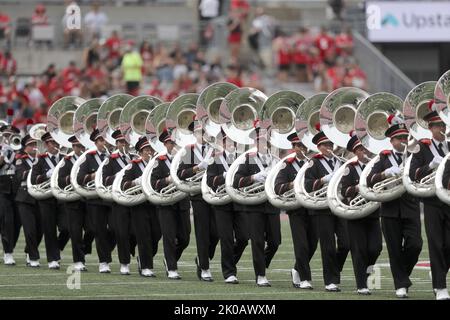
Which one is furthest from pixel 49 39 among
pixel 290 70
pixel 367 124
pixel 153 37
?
pixel 367 124

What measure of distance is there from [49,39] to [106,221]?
49.8 ft

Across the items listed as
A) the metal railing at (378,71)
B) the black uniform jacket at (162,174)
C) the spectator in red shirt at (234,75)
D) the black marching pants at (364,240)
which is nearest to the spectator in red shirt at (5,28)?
the spectator in red shirt at (234,75)

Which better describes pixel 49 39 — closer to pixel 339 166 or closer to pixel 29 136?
pixel 29 136

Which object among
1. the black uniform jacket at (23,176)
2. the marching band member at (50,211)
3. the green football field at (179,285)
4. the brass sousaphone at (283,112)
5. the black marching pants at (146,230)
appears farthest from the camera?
the black uniform jacket at (23,176)

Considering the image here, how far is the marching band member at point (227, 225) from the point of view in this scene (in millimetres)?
18609

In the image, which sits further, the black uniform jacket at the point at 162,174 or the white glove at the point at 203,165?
the black uniform jacket at the point at 162,174

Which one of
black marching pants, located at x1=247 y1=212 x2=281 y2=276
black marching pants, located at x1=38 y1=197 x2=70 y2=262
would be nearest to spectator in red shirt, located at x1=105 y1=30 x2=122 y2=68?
black marching pants, located at x1=38 y1=197 x2=70 y2=262

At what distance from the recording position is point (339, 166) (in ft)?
57.9

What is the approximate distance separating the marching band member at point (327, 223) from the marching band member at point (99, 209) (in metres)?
3.62

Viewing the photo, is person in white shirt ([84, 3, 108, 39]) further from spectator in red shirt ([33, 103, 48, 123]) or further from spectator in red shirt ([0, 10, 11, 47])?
spectator in red shirt ([33, 103, 48, 123])

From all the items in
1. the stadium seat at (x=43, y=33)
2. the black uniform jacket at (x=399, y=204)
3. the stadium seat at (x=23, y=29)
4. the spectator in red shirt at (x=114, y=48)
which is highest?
the stadium seat at (x=23, y=29)

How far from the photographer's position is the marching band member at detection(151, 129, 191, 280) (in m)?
19.2

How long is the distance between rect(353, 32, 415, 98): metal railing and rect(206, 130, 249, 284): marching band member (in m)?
13.5

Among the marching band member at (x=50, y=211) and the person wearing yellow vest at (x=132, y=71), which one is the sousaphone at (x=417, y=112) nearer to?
the marching band member at (x=50, y=211)
